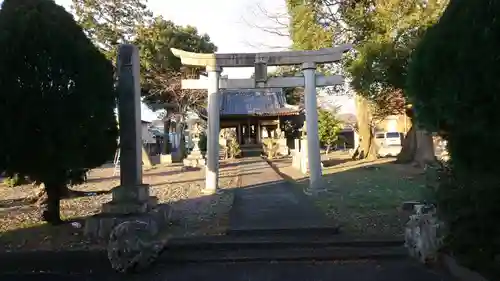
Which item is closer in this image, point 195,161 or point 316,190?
point 316,190

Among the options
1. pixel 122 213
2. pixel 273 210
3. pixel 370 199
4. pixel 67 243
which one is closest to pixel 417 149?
pixel 370 199

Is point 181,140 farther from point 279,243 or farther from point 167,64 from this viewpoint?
point 279,243

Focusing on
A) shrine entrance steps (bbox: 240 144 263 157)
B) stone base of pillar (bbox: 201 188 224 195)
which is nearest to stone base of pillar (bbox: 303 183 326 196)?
stone base of pillar (bbox: 201 188 224 195)

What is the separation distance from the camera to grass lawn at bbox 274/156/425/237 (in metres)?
7.79

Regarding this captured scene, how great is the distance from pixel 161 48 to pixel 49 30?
21.2m

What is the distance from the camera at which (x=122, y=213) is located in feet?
24.5

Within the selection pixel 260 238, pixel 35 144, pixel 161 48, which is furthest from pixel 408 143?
pixel 35 144

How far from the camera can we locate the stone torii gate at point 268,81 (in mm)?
12898

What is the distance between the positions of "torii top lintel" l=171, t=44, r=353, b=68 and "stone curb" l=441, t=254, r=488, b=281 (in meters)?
8.13

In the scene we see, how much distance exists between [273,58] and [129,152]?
6.46 meters

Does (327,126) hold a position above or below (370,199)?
above

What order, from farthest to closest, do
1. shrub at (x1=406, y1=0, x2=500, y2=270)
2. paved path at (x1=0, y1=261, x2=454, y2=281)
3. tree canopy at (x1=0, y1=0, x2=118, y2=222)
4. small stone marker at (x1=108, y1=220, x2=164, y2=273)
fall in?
tree canopy at (x1=0, y1=0, x2=118, y2=222)
small stone marker at (x1=108, y1=220, x2=164, y2=273)
paved path at (x1=0, y1=261, x2=454, y2=281)
shrub at (x1=406, y1=0, x2=500, y2=270)

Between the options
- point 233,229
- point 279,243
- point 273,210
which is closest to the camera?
point 279,243

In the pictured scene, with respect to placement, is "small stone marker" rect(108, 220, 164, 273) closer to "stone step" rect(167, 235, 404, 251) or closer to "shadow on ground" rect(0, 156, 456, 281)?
"shadow on ground" rect(0, 156, 456, 281)
